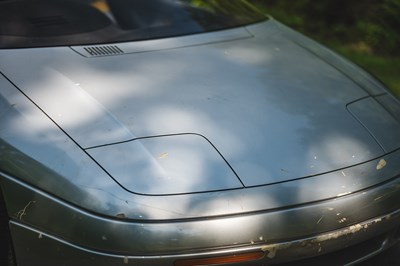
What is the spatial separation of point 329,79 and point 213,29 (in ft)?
2.31

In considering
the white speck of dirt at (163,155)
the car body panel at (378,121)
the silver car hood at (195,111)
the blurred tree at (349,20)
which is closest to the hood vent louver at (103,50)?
the silver car hood at (195,111)

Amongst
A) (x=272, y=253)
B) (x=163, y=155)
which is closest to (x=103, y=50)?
(x=163, y=155)

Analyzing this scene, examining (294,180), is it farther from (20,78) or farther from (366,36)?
(366,36)

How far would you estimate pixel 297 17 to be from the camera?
26.1ft

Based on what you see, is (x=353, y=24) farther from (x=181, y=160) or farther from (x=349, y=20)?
(x=181, y=160)

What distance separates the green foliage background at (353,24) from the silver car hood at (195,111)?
3596mm

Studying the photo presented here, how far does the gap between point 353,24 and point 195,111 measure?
586 cm

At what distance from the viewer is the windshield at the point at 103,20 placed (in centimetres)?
294

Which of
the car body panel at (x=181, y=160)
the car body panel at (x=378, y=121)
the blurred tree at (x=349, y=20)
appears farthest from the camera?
the blurred tree at (x=349, y=20)

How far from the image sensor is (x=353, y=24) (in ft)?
26.1

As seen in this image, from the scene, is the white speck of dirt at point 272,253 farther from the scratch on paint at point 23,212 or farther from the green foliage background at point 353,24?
the green foliage background at point 353,24

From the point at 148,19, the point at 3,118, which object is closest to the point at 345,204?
the point at 3,118

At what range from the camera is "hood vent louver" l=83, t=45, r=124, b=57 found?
289 centimetres

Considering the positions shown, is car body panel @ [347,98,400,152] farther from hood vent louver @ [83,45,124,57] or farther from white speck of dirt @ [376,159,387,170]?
hood vent louver @ [83,45,124,57]
